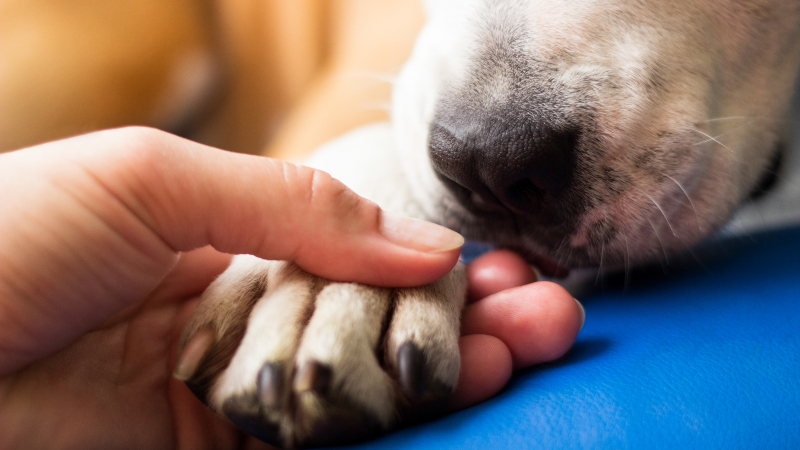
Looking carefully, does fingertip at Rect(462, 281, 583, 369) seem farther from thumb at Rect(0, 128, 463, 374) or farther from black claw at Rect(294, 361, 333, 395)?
black claw at Rect(294, 361, 333, 395)

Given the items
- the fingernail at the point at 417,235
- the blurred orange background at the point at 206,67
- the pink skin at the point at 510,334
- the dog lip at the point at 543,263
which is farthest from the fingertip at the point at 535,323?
the blurred orange background at the point at 206,67

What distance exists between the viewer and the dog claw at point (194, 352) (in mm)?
566

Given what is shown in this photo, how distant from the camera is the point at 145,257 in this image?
66 centimetres

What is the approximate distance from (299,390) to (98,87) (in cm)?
173

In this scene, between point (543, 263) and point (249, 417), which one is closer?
point (249, 417)

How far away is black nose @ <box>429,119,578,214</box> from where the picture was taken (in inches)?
28.3

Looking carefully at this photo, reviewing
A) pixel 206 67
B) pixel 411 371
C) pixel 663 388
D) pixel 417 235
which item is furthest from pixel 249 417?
pixel 206 67

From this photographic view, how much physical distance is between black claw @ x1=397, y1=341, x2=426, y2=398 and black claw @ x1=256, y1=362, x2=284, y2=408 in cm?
11

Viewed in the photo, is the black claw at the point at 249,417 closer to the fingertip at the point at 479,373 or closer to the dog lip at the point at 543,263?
the fingertip at the point at 479,373

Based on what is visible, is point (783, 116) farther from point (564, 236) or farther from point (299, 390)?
point (299, 390)

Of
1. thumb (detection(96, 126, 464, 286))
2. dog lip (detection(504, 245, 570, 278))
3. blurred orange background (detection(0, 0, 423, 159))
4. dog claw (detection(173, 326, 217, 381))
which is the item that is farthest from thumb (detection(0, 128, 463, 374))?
blurred orange background (detection(0, 0, 423, 159))

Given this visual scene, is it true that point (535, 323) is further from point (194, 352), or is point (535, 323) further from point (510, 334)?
point (194, 352)

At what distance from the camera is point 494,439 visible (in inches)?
21.3

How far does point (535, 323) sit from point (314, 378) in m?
0.28
